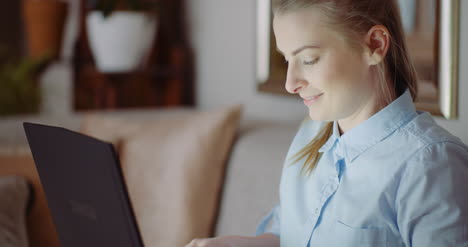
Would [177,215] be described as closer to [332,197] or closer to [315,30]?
[332,197]

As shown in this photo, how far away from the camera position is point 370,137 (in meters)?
0.82

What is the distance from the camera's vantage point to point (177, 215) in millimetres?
1568

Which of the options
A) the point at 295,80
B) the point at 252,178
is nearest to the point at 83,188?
the point at 295,80

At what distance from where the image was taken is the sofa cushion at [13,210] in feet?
4.76

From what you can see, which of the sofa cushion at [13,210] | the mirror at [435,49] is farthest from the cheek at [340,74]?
the sofa cushion at [13,210]

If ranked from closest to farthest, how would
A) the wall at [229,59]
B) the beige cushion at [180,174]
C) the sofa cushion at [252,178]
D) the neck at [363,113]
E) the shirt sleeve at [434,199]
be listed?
the shirt sleeve at [434,199] < the neck at [363,113] < the sofa cushion at [252,178] < the beige cushion at [180,174] < the wall at [229,59]

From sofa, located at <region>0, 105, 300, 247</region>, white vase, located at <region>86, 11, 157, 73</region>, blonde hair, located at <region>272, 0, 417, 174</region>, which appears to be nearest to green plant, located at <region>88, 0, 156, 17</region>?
white vase, located at <region>86, 11, 157, 73</region>

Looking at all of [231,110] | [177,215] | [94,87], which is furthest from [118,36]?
[177,215]

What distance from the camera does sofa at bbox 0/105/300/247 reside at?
1420mm

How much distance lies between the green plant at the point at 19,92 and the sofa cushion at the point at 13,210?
70 cm

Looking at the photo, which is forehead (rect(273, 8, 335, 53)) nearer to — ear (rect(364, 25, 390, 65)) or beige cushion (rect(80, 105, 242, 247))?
ear (rect(364, 25, 390, 65))

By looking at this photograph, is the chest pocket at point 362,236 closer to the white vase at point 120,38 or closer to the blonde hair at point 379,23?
the blonde hair at point 379,23

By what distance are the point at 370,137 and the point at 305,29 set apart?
0.61 ft

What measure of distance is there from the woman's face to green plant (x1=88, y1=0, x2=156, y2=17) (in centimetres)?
164
